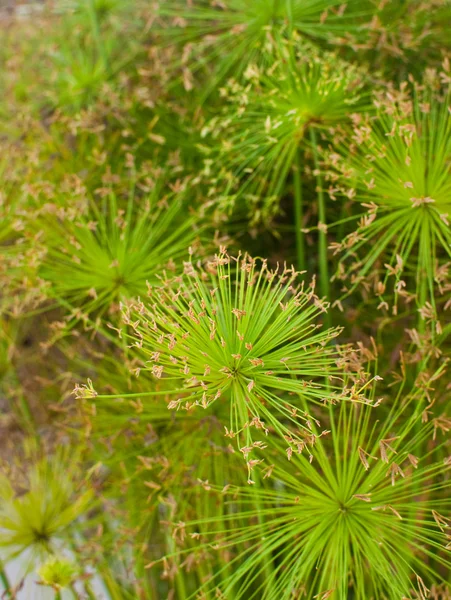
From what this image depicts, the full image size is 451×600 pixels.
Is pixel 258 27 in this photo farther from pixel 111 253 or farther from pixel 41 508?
pixel 41 508

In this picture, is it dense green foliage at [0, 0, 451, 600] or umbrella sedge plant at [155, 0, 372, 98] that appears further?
umbrella sedge plant at [155, 0, 372, 98]

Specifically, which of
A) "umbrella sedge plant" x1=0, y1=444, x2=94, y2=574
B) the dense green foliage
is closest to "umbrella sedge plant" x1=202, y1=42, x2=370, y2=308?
the dense green foliage

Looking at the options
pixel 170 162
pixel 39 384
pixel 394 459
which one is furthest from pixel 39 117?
pixel 394 459

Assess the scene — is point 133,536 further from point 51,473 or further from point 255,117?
point 255,117

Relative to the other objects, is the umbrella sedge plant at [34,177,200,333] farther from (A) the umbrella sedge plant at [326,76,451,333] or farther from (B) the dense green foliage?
(A) the umbrella sedge plant at [326,76,451,333]

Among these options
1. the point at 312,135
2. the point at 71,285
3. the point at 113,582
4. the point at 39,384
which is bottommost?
the point at 113,582

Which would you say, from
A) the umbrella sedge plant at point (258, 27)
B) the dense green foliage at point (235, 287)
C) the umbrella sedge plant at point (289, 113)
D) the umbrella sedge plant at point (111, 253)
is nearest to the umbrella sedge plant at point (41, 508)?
the dense green foliage at point (235, 287)

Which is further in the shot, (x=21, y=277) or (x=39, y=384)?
(x=39, y=384)

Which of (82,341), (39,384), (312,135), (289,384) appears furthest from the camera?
(39,384)
